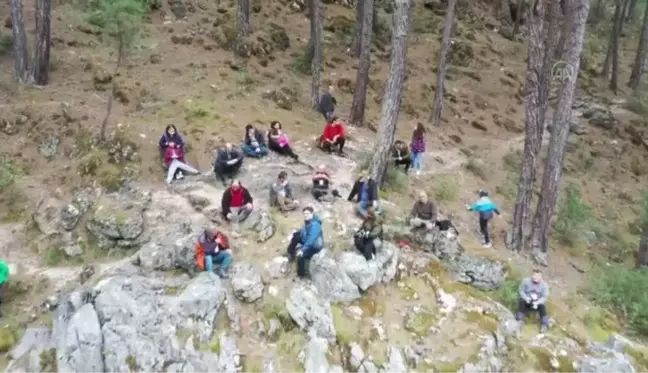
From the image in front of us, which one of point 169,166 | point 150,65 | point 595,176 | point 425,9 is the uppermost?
point 425,9

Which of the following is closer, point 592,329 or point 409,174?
point 592,329

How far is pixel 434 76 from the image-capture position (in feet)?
90.1

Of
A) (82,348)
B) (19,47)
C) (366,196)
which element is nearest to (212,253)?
(82,348)

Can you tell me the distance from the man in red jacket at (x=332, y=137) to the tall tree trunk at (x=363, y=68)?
332cm

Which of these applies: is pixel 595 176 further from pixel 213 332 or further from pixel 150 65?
pixel 213 332

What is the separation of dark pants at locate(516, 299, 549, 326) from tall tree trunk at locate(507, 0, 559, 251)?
12.0ft

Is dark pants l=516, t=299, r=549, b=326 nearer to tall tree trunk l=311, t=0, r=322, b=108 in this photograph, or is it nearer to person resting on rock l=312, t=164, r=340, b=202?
person resting on rock l=312, t=164, r=340, b=202

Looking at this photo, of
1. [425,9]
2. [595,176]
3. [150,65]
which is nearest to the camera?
[150,65]

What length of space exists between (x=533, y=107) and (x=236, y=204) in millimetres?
7127

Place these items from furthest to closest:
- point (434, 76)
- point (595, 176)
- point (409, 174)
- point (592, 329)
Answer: point (434, 76) < point (595, 176) < point (409, 174) < point (592, 329)

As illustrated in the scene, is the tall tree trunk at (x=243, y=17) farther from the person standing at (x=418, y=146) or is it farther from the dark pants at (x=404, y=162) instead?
the dark pants at (x=404, y=162)

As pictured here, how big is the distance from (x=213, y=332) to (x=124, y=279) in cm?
177

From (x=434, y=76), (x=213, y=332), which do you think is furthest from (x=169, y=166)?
(x=434, y=76)

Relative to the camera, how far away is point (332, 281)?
11.0 meters
